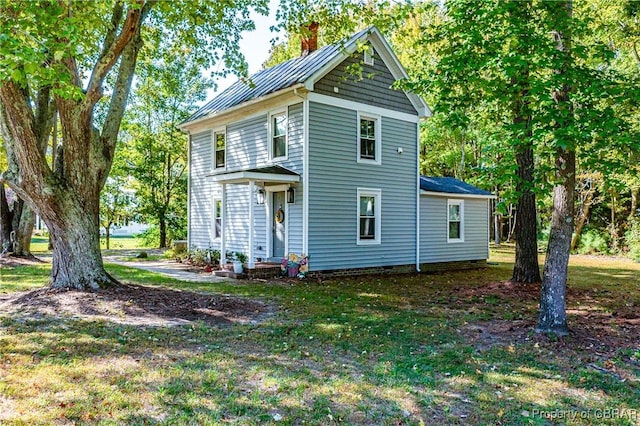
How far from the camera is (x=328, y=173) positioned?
12.0m

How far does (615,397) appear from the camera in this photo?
385 centimetres

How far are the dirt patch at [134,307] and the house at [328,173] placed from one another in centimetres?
398

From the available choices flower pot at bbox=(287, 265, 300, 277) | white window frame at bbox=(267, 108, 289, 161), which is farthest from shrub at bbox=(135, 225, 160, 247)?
flower pot at bbox=(287, 265, 300, 277)

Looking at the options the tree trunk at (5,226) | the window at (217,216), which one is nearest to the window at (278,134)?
the window at (217,216)


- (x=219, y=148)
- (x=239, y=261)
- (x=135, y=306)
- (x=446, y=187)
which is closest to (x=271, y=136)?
(x=219, y=148)

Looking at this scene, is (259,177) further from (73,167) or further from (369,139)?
(73,167)

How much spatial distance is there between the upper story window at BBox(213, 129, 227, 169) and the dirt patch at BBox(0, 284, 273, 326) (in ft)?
24.6

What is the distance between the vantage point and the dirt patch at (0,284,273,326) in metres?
6.22

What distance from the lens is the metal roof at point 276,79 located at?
11.6m

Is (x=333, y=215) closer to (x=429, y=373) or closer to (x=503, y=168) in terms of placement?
(x=503, y=168)

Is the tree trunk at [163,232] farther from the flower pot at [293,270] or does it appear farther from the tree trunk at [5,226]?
the flower pot at [293,270]

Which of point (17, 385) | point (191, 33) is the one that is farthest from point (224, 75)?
point (17, 385)

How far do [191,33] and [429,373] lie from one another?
8641mm

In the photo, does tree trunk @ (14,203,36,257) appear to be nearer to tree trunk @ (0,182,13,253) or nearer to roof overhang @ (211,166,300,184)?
tree trunk @ (0,182,13,253)
